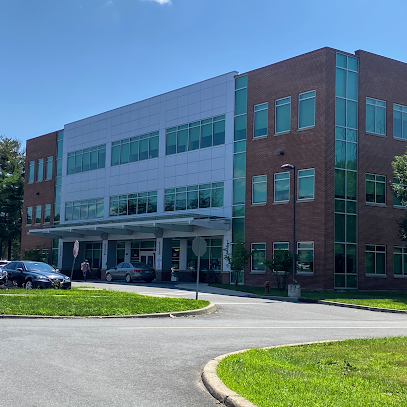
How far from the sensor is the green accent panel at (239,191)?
131 ft

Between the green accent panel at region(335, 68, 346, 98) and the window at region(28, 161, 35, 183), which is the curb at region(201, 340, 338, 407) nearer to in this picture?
the green accent panel at region(335, 68, 346, 98)

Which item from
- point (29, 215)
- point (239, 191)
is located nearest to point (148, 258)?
point (239, 191)

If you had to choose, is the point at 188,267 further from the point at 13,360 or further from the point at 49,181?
the point at 13,360

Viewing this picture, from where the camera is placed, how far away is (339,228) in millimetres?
35375

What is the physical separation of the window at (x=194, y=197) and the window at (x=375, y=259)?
10573mm

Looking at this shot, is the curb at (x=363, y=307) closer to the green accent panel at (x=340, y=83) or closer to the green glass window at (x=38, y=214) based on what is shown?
the green accent panel at (x=340, y=83)

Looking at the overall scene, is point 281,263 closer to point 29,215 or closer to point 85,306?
point 85,306

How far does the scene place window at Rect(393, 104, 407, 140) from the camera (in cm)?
3875

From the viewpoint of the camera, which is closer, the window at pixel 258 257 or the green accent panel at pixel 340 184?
the green accent panel at pixel 340 184

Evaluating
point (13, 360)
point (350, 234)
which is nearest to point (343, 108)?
point (350, 234)

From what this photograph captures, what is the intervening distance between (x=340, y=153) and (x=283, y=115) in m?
4.57

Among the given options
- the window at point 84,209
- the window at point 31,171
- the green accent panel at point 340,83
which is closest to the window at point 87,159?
the window at point 84,209

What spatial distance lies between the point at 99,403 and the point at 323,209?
1158 inches

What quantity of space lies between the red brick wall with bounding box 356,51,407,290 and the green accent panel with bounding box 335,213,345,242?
142 cm
